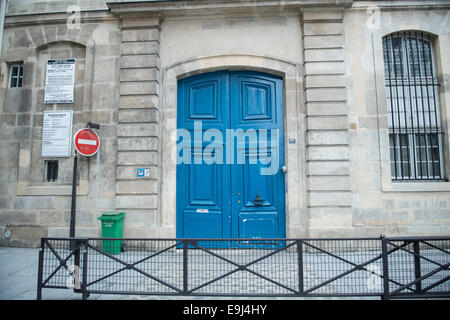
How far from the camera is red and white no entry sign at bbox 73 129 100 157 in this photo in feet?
18.7

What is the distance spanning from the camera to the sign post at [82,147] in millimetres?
5591

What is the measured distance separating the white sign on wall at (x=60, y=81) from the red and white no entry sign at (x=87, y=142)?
110 centimetres

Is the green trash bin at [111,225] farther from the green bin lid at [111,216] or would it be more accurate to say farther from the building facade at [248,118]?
the building facade at [248,118]

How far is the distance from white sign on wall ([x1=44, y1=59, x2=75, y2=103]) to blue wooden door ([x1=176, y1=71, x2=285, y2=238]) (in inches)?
100

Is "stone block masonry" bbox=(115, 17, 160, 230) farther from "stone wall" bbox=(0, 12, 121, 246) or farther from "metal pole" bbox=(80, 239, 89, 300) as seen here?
"metal pole" bbox=(80, 239, 89, 300)

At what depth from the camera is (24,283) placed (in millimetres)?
3869

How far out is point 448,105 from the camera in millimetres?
5953

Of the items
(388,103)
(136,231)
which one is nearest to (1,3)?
(136,231)

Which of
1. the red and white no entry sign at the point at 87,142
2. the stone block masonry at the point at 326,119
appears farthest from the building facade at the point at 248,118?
the red and white no entry sign at the point at 87,142

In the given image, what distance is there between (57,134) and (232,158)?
390cm

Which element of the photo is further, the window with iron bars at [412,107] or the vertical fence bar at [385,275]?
the window with iron bars at [412,107]

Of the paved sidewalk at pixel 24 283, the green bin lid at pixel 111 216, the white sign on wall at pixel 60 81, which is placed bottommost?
the paved sidewalk at pixel 24 283

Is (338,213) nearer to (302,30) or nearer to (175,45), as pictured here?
(302,30)

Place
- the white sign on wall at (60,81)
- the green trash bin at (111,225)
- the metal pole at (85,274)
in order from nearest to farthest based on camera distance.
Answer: the metal pole at (85,274) < the green trash bin at (111,225) < the white sign on wall at (60,81)
